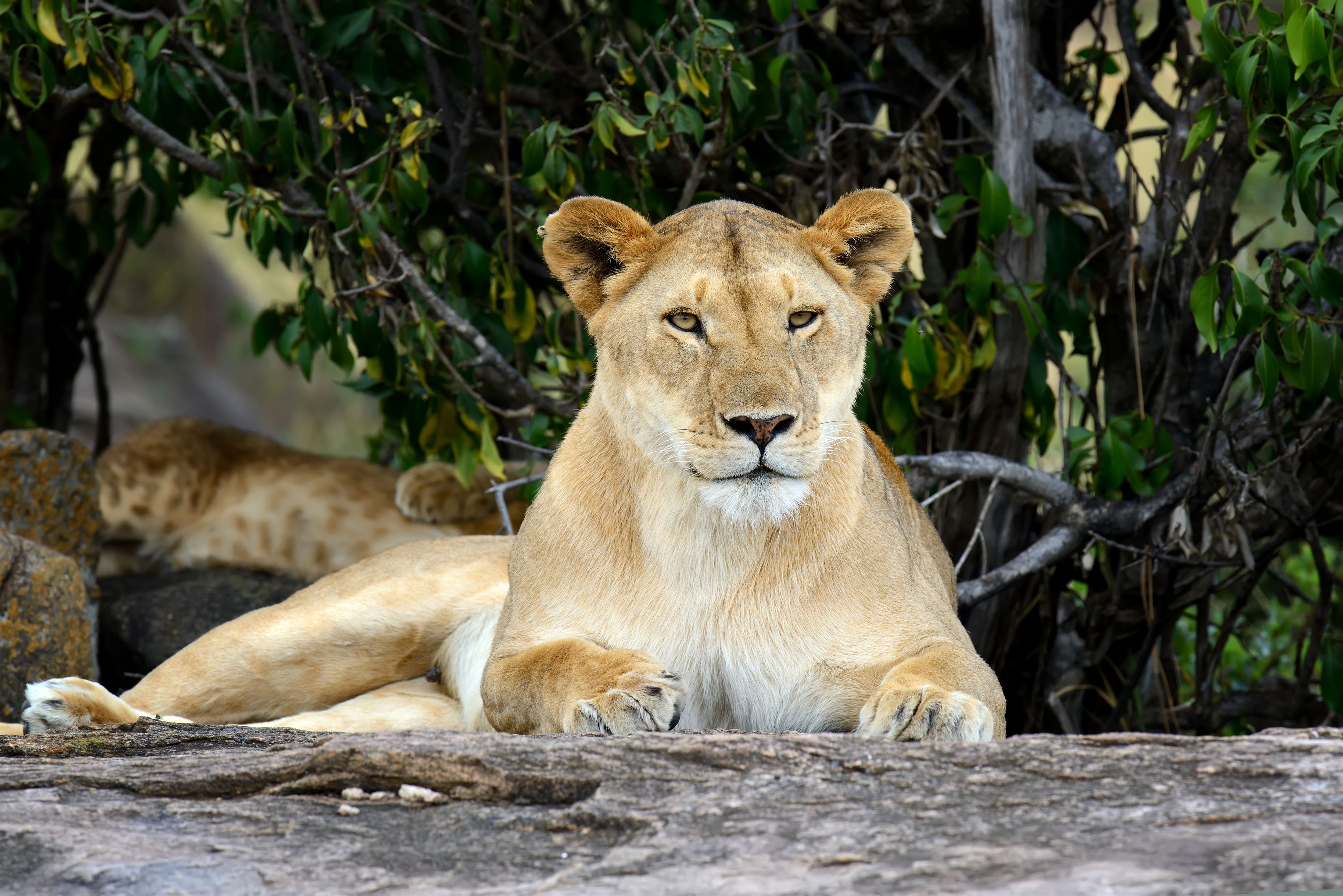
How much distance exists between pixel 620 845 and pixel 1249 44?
2.30m

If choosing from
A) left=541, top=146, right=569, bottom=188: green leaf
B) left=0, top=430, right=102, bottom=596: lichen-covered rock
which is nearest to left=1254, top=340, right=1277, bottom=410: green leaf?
left=541, top=146, right=569, bottom=188: green leaf

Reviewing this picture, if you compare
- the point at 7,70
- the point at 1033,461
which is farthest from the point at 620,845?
the point at 1033,461

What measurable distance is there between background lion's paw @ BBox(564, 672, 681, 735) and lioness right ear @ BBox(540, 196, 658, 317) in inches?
34.7

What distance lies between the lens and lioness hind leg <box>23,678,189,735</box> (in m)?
2.70

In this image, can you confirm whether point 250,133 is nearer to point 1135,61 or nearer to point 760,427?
point 760,427

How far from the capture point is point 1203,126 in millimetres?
3305

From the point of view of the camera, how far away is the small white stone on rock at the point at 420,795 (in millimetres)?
1993

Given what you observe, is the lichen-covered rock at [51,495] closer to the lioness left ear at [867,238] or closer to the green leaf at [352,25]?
the green leaf at [352,25]

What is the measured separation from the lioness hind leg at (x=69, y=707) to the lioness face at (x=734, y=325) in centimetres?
116

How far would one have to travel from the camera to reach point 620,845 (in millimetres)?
1800

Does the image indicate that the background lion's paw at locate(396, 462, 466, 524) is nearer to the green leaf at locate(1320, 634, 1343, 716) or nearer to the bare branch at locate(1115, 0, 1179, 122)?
the bare branch at locate(1115, 0, 1179, 122)

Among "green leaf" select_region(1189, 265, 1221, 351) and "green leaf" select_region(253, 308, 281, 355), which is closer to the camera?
"green leaf" select_region(1189, 265, 1221, 351)

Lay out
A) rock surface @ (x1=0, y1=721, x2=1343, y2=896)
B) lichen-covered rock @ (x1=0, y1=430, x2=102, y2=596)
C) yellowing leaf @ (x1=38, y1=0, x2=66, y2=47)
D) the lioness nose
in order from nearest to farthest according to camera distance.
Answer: rock surface @ (x1=0, y1=721, x2=1343, y2=896), the lioness nose, yellowing leaf @ (x1=38, y1=0, x2=66, y2=47), lichen-covered rock @ (x1=0, y1=430, x2=102, y2=596)

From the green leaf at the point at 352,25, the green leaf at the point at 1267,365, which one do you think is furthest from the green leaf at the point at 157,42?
the green leaf at the point at 1267,365
